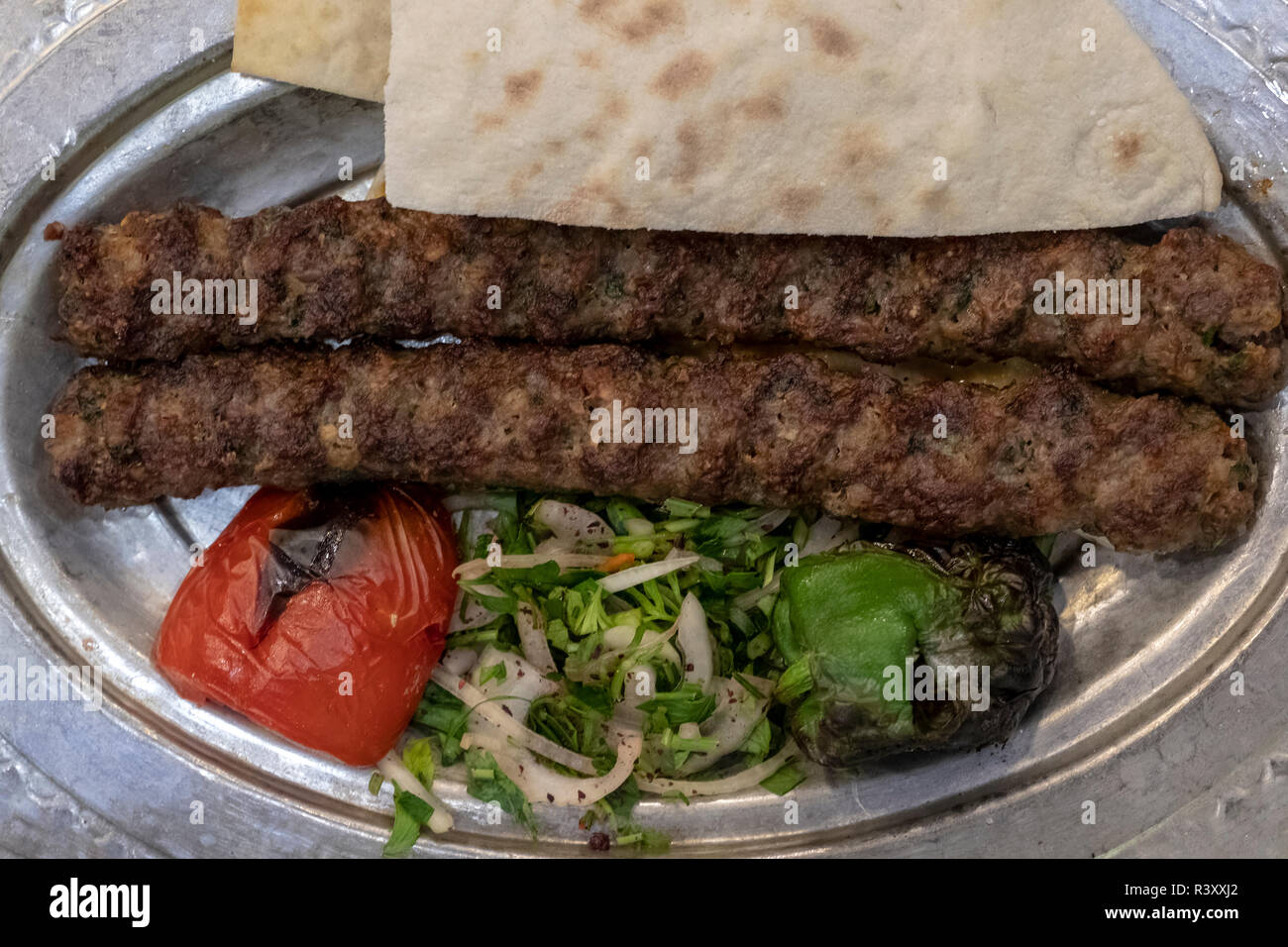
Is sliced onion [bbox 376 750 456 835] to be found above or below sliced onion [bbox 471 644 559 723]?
below

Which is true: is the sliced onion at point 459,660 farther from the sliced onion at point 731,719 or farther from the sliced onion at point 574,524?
the sliced onion at point 731,719

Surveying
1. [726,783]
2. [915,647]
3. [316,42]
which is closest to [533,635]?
[726,783]

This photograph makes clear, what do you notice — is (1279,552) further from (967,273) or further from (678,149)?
(678,149)

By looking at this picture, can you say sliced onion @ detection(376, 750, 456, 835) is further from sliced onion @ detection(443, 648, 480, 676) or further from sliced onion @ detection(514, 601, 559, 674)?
sliced onion @ detection(514, 601, 559, 674)

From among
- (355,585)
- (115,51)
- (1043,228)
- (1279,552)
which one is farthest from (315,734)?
(1279,552)

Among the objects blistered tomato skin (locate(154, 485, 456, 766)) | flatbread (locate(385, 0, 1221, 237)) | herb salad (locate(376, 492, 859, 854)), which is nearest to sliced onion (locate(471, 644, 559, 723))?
herb salad (locate(376, 492, 859, 854))

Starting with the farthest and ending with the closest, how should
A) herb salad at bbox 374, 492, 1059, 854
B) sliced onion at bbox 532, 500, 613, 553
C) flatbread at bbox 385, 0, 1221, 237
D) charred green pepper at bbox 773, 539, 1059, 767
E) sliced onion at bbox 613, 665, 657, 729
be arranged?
1. sliced onion at bbox 532, 500, 613, 553
2. sliced onion at bbox 613, 665, 657, 729
3. herb salad at bbox 374, 492, 1059, 854
4. charred green pepper at bbox 773, 539, 1059, 767
5. flatbread at bbox 385, 0, 1221, 237
